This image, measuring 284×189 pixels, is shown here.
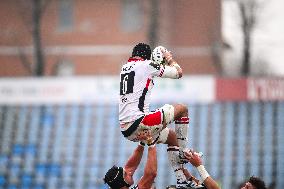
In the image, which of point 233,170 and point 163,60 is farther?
point 233,170

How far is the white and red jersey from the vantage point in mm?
9531

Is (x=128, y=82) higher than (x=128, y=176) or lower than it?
higher

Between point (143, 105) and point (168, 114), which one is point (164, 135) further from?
point (143, 105)

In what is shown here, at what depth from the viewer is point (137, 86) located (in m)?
9.55

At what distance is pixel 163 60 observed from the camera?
32.1ft

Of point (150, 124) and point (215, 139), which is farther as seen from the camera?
point (215, 139)

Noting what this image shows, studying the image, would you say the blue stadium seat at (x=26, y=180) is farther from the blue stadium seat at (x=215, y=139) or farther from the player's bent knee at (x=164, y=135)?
the player's bent knee at (x=164, y=135)

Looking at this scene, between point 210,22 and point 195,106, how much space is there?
651cm

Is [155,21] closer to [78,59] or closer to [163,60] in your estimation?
[78,59]

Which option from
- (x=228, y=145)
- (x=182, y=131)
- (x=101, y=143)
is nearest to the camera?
(x=182, y=131)

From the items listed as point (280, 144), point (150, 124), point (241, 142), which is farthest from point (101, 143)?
point (150, 124)

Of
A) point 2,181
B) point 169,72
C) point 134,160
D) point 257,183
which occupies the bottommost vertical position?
point 2,181

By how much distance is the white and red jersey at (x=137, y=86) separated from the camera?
9531mm

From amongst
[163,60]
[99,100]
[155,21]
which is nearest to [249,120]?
[99,100]
